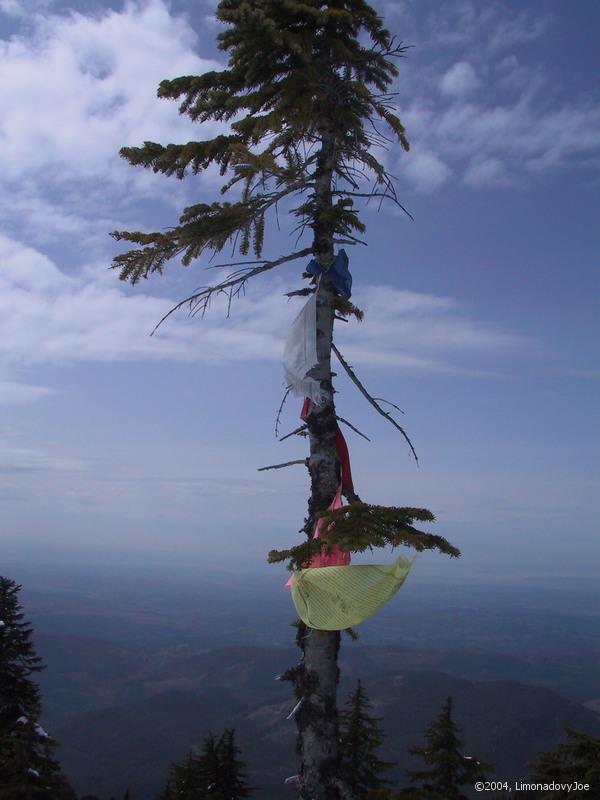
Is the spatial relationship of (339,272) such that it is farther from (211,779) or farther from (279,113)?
(211,779)

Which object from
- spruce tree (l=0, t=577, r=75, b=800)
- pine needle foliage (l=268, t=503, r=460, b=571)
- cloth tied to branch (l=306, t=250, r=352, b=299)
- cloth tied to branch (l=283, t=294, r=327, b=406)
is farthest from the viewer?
spruce tree (l=0, t=577, r=75, b=800)

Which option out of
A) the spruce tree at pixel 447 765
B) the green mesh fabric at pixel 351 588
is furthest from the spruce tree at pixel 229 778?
the green mesh fabric at pixel 351 588

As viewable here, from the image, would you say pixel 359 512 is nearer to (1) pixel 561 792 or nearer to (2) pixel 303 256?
(2) pixel 303 256

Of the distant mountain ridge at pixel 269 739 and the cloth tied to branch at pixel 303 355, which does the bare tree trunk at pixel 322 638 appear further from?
the distant mountain ridge at pixel 269 739

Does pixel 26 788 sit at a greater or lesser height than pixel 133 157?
lesser

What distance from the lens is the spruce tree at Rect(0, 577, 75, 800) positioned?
1602cm

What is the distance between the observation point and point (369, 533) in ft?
18.9

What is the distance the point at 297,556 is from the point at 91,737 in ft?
705

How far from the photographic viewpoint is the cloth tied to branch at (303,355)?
7.53 m

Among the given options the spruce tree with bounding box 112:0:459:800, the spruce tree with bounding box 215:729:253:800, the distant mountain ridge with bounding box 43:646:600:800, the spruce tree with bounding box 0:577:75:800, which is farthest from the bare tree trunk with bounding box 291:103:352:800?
the distant mountain ridge with bounding box 43:646:600:800

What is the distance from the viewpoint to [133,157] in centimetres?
837

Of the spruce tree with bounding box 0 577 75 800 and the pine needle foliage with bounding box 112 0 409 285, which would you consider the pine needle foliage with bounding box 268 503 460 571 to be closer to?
the pine needle foliage with bounding box 112 0 409 285

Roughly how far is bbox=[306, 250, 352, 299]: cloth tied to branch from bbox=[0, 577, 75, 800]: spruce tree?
1611 centimetres

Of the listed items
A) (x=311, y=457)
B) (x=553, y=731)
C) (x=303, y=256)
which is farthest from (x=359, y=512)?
(x=553, y=731)
